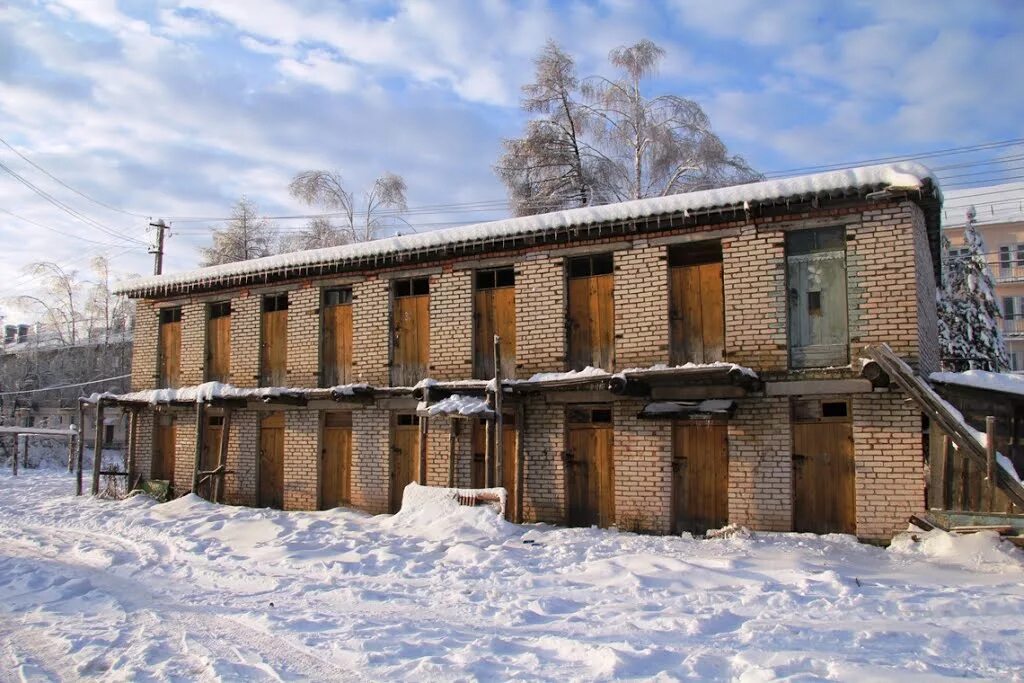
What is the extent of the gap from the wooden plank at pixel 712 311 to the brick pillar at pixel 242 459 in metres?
9.40

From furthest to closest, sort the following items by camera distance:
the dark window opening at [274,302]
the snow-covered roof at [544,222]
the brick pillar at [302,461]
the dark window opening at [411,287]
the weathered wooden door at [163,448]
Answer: the weathered wooden door at [163,448] < the dark window opening at [274,302] < the brick pillar at [302,461] < the dark window opening at [411,287] < the snow-covered roof at [544,222]

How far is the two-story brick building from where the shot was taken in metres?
10.2

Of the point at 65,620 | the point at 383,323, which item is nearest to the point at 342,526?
the point at 383,323

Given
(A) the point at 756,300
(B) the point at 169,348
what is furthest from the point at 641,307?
(B) the point at 169,348

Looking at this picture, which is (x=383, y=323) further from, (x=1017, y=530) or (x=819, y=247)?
(x=1017, y=530)

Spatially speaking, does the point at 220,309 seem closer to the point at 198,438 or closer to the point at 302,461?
the point at 198,438

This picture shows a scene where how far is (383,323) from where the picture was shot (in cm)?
1414

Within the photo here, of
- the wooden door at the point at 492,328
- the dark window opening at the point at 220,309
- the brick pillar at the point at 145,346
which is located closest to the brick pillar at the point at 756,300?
the wooden door at the point at 492,328

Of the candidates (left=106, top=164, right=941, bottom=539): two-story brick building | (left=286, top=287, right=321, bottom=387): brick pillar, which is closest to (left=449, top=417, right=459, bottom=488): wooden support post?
(left=106, top=164, right=941, bottom=539): two-story brick building

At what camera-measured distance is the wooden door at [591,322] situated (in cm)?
1212

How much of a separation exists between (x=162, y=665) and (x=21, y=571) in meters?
5.03

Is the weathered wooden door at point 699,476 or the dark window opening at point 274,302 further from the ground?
the dark window opening at point 274,302

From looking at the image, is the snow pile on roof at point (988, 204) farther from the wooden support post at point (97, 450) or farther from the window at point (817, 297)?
the wooden support post at point (97, 450)

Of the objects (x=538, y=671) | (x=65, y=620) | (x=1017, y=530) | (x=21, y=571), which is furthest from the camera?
(x=21, y=571)
